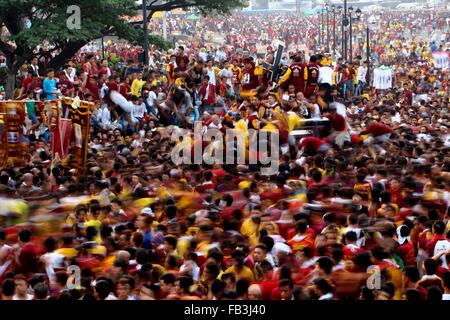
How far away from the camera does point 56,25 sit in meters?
27.5

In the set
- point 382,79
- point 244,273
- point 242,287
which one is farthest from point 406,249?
point 382,79

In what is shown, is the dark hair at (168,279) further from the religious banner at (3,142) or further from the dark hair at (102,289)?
the religious banner at (3,142)

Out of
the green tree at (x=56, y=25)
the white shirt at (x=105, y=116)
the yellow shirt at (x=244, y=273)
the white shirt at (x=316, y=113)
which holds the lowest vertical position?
the yellow shirt at (x=244, y=273)

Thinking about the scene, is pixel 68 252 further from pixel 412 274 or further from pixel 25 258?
pixel 412 274

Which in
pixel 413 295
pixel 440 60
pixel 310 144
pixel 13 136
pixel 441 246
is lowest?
pixel 413 295

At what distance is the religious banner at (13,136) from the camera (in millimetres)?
17625

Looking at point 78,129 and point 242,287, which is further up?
point 78,129

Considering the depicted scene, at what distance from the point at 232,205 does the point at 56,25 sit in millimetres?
15848

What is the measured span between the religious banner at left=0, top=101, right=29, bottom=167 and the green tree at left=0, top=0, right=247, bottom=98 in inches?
362

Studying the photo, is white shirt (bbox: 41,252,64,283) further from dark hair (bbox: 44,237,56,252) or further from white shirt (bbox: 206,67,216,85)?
white shirt (bbox: 206,67,216,85)

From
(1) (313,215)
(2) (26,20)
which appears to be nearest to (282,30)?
(2) (26,20)

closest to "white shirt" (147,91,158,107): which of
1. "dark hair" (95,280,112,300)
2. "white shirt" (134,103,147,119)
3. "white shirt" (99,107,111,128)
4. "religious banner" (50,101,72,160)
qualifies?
"white shirt" (134,103,147,119)

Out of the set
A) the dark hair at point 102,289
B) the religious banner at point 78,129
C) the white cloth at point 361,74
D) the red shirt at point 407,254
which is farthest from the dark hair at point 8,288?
the white cloth at point 361,74

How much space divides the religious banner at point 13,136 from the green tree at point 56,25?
362 inches
